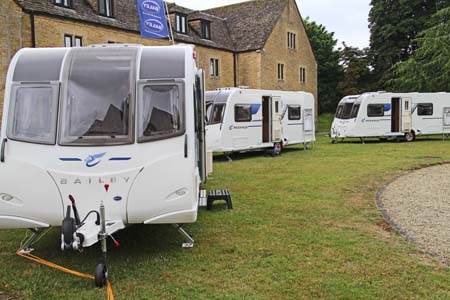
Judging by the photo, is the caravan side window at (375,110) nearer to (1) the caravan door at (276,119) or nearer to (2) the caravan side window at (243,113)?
(1) the caravan door at (276,119)

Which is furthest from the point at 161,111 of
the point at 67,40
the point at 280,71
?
the point at 280,71

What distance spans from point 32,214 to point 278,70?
31.8 m

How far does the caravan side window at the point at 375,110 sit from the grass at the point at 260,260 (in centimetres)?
1548

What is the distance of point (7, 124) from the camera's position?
527 cm

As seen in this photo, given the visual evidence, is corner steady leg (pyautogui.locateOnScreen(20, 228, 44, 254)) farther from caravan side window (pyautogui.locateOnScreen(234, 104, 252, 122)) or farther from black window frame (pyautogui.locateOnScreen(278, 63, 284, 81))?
black window frame (pyautogui.locateOnScreen(278, 63, 284, 81))

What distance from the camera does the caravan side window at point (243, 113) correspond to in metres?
16.6

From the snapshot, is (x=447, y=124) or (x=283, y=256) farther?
(x=447, y=124)

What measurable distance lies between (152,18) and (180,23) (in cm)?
1455

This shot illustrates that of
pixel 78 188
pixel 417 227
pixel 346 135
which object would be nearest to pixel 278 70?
pixel 346 135

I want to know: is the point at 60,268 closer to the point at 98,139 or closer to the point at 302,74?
the point at 98,139

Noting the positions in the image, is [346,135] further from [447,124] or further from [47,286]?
[47,286]

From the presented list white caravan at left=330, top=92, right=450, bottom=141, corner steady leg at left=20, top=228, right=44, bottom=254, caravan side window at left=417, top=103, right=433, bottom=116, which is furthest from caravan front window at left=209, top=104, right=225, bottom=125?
caravan side window at left=417, top=103, right=433, bottom=116

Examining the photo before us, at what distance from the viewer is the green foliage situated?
31.0 m

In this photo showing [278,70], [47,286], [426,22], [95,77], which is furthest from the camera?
[426,22]
